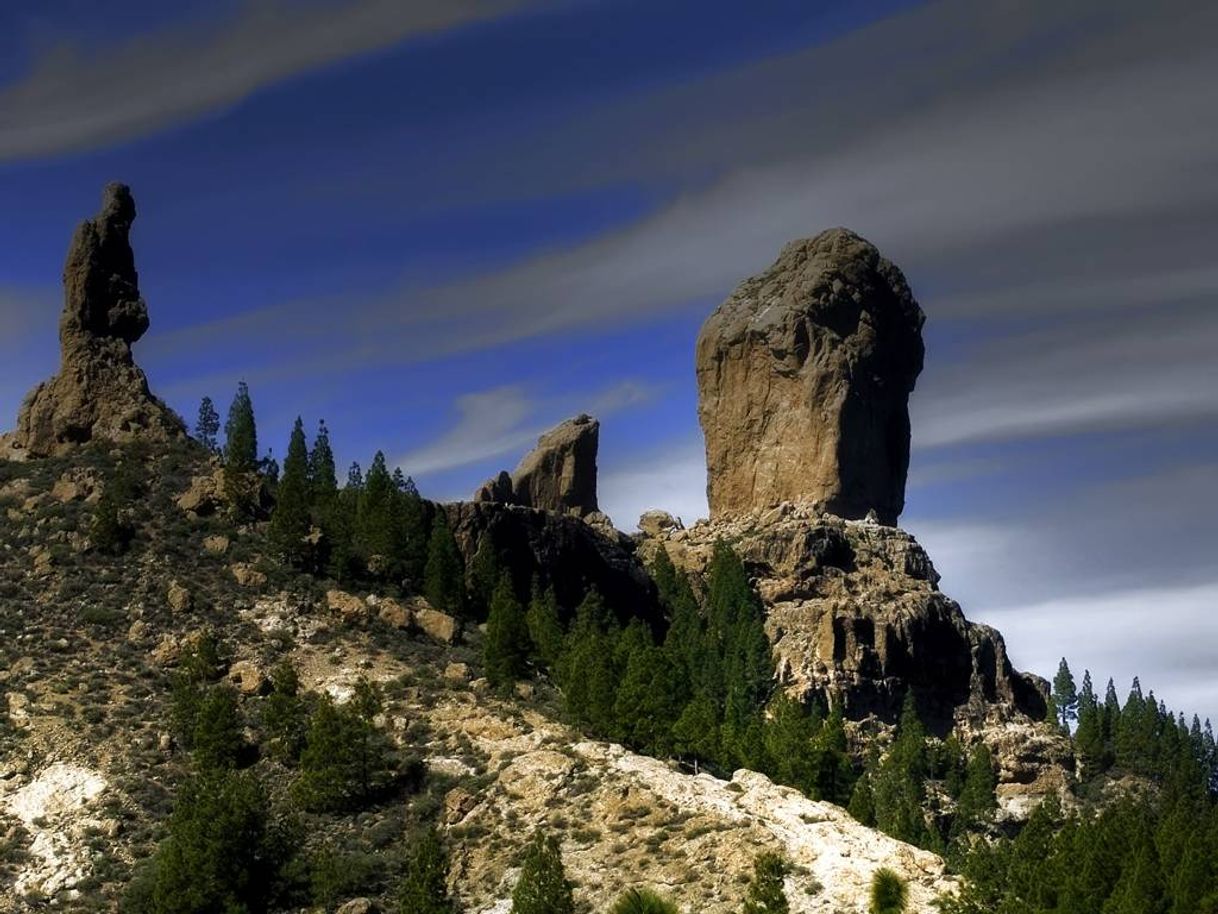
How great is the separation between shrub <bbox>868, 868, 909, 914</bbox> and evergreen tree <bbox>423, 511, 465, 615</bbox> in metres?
58.3

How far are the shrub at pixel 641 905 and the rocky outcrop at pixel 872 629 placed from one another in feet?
274

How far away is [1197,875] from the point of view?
95.4 metres

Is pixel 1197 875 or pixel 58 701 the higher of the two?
pixel 58 701

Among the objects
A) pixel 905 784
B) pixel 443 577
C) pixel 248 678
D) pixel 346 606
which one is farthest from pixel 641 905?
pixel 905 784

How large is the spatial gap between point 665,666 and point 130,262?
62.3 metres

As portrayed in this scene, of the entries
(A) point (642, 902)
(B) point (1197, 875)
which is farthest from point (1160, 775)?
(A) point (642, 902)

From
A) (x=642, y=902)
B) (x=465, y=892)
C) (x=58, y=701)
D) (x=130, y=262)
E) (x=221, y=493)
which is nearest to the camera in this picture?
(x=642, y=902)

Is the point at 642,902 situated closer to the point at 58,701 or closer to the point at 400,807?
the point at 400,807

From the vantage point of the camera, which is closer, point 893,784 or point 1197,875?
point 1197,875

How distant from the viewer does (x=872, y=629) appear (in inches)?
6870

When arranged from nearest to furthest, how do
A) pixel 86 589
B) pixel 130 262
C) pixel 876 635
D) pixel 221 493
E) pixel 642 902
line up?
1. pixel 642 902
2. pixel 86 589
3. pixel 221 493
4. pixel 130 262
5. pixel 876 635

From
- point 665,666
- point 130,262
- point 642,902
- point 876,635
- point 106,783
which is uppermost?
point 130,262

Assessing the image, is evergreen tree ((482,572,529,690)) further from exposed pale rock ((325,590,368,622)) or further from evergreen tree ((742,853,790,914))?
evergreen tree ((742,853,790,914))

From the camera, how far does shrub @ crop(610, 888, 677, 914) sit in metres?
78.1
